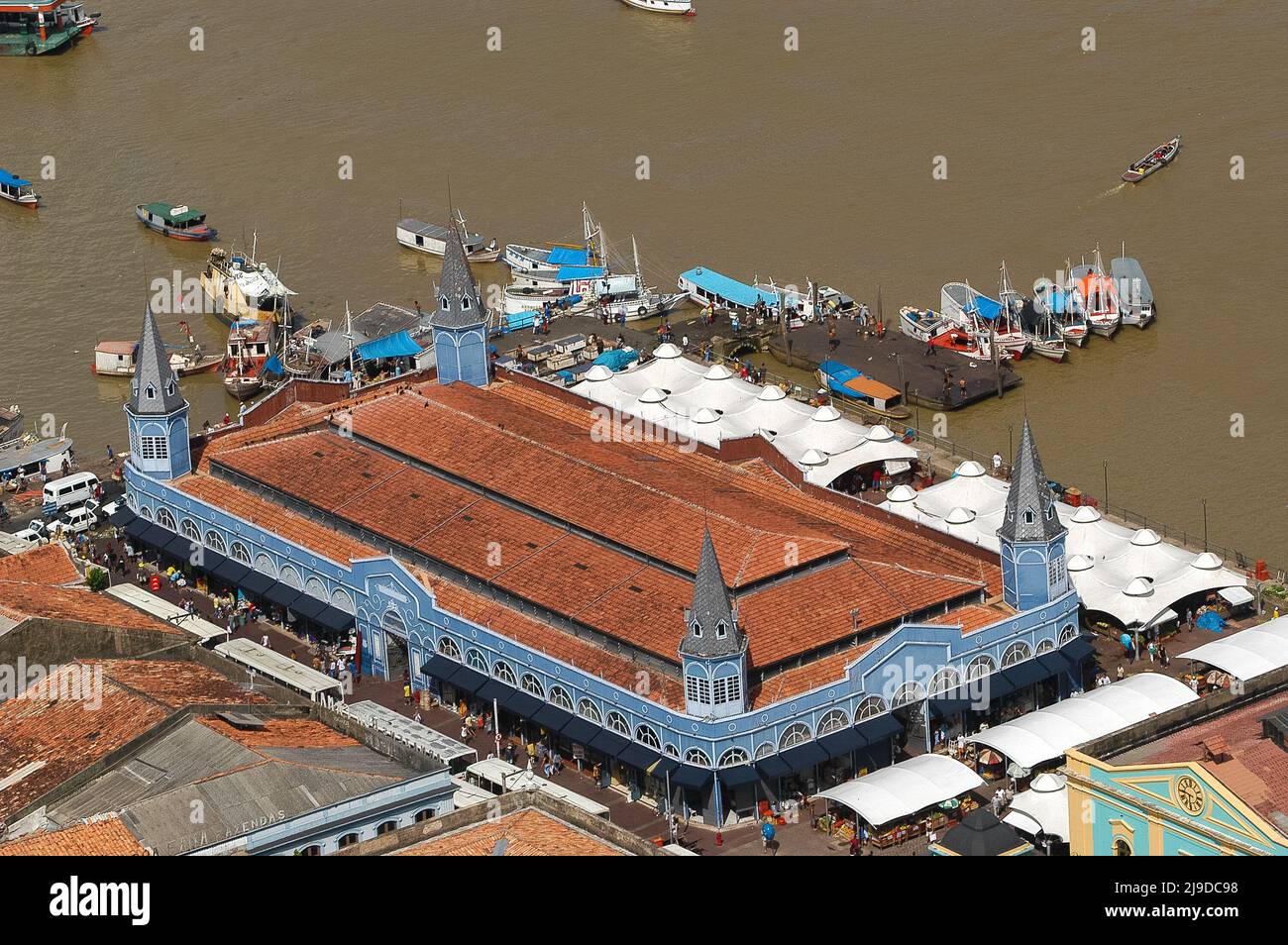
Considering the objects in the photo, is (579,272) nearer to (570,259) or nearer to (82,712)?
(570,259)

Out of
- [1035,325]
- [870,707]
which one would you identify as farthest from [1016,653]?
[1035,325]

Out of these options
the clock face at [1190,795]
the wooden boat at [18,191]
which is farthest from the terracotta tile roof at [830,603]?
the wooden boat at [18,191]

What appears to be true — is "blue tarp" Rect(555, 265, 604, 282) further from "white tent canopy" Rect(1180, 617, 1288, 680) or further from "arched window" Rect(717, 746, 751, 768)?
"arched window" Rect(717, 746, 751, 768)

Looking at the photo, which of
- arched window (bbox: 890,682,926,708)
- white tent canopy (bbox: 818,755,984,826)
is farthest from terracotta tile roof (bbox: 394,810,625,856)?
arched window (bbox: 890,682,926,708)

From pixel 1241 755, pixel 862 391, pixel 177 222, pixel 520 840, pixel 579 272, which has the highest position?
pixel 1241 755

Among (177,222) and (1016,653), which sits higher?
(177,222)
